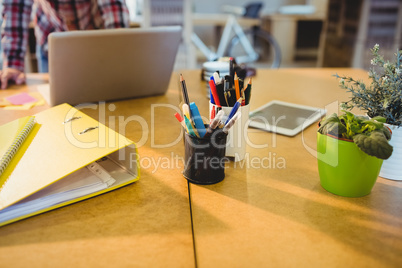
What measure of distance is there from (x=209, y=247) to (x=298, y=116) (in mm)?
647

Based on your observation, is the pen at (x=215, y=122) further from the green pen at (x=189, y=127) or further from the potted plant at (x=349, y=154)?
the potted plant at (x=349, y=154)

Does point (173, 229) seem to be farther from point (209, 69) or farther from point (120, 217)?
point (209, 69)

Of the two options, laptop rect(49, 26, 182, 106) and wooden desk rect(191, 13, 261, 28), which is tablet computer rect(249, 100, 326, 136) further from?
wooden desk rect(191, 13, 261, 28)

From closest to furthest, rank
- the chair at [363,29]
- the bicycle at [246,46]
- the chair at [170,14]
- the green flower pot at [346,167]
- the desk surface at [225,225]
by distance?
the desk surface at [225,225] → the green flower pot at [346,167] → the chair at [363,29] → the chair at [170,14] → the bicycle at [246,46]

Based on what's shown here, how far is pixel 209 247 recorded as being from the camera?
51 centimetres

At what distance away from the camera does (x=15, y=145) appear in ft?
2.23

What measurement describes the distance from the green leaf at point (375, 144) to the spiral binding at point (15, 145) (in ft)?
2.06

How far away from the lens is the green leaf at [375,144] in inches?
21.3

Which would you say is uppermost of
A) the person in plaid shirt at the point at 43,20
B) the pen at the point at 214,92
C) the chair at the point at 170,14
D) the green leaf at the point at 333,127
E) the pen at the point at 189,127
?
the chair at the point at 170,14

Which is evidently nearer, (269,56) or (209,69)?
(209,69)

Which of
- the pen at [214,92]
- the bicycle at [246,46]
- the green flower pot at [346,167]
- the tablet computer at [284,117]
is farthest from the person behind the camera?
the bicycle at [246,46]

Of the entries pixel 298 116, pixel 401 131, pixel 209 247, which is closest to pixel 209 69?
pixel 298 116

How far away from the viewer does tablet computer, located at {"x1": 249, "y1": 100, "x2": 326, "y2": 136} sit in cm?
96

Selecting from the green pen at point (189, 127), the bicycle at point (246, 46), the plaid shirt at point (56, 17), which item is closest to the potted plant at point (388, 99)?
the green pen at point (189, 127)
